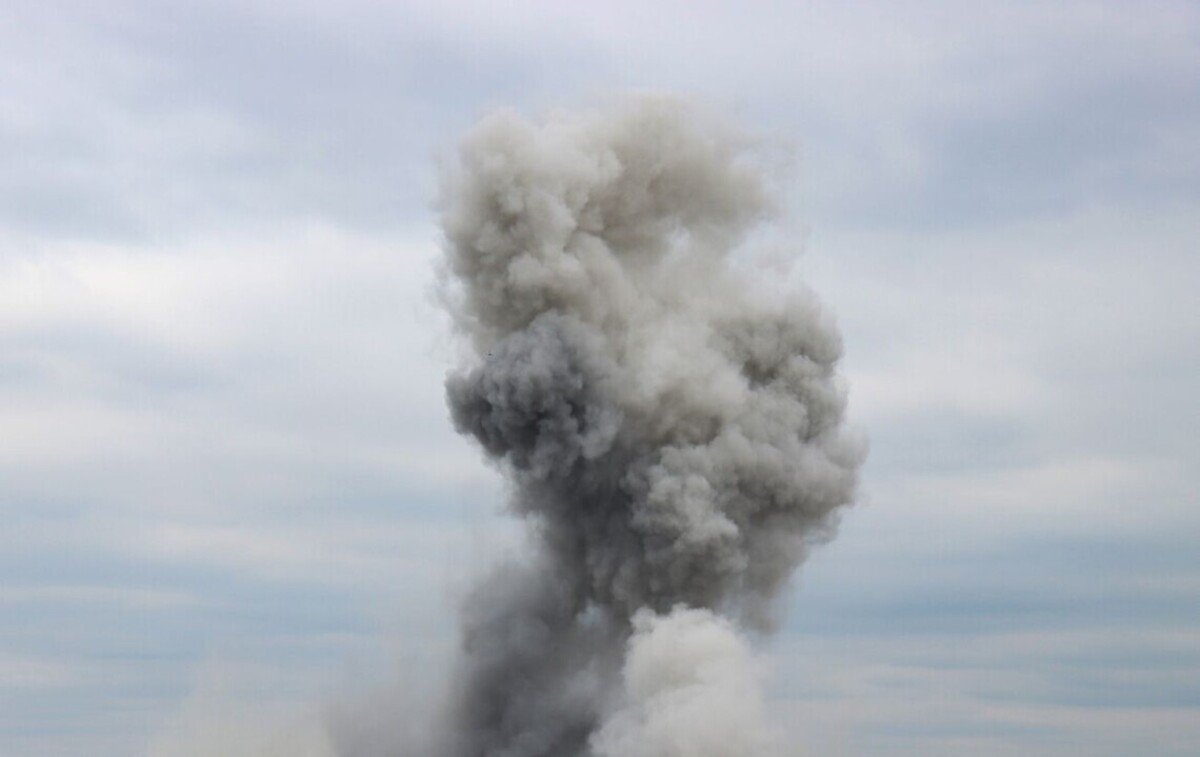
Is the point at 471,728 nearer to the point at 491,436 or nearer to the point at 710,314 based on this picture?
the point at 491,436

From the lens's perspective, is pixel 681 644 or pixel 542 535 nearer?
pixel 681 644

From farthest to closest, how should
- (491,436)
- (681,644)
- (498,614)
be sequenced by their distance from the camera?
(498,614)
(491,436)
(681,644)

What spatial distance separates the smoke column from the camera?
318 ft

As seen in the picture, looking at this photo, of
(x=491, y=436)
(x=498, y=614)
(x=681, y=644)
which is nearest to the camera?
(x=681, y=644)

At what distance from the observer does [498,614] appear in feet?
349

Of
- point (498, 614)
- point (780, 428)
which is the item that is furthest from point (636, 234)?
point (498, 614)

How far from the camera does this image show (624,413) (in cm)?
9888

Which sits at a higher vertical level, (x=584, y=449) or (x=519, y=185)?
(x=519, y=185)

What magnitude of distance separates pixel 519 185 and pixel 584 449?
1418cm

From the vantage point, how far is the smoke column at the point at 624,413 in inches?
3814

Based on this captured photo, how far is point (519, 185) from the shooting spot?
100m

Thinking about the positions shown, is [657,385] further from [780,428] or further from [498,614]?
[498,614]

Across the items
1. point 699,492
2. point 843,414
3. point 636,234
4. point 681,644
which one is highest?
point 636,234

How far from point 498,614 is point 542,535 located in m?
5.82
